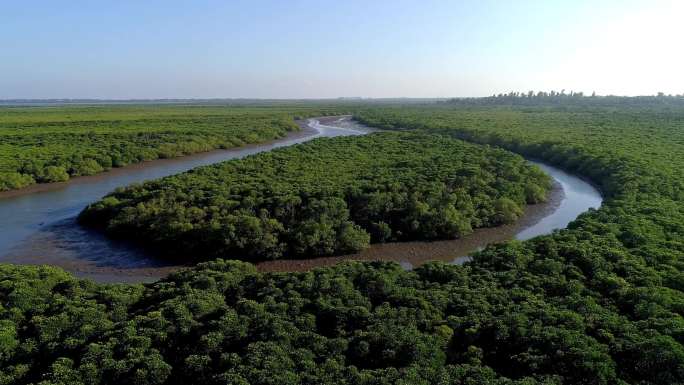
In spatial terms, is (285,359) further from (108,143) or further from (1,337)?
(108,143)

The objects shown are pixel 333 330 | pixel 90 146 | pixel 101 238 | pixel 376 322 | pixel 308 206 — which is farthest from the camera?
pixel 90 146

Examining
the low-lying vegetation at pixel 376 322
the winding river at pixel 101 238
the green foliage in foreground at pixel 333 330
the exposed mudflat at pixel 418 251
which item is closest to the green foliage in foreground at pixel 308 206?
the exposed mudflat at pixel 418 251

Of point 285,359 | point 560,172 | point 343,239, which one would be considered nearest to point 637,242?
point 343,239

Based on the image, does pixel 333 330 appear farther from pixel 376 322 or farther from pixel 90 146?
pixel 90 146

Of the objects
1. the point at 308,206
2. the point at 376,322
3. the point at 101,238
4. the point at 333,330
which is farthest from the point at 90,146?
the point at 376,322

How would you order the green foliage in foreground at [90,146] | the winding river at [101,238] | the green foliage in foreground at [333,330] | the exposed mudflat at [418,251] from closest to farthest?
1. the green foliage in foreground at [333,330]
2. the winding river at [101,238]
3. the exposed mudflat at [418,251]
4. the green foliage in foreground at [90,146]

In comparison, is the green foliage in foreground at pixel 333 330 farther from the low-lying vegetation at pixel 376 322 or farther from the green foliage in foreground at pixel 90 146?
the green foliage in foreground at pixel 90 146
